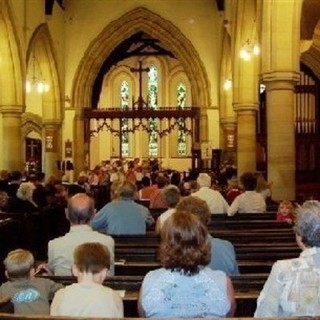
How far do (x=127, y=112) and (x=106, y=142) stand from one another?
11971mm

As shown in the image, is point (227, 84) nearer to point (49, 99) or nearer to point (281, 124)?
point (49, 99)

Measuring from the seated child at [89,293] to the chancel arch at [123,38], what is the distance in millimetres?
22508

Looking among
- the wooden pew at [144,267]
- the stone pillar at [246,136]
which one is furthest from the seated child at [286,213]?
the stone pillar at [246,136]

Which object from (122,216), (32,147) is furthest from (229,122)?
(122,216)

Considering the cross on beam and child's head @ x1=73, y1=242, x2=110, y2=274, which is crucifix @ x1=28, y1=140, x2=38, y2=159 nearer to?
the cross on beam

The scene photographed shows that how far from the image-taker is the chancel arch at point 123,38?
2605cm

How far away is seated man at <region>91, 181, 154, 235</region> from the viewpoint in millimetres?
7680

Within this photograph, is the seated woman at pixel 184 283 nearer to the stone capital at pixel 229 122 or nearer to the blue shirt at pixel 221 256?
the blue shirt at pixel 221 256

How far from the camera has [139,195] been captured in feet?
46.3

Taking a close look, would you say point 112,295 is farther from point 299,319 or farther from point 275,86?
point 275,86

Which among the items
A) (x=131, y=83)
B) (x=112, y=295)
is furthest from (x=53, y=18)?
(x=112, y=295)

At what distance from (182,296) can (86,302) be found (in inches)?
19.5

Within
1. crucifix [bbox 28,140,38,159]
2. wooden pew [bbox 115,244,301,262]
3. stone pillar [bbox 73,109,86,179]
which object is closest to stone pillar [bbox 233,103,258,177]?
stone pillar [bbox 73,109,86,179]

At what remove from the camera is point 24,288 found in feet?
13.4
